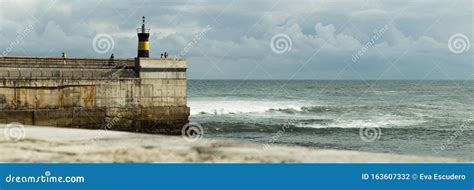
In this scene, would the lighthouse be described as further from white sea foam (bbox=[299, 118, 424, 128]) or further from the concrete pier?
white sea foam (bbox=[299, 118, 424, 128])

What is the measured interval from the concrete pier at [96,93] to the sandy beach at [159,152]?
37.7 ft

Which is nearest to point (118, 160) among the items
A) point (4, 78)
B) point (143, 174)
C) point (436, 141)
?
point (143, 174)

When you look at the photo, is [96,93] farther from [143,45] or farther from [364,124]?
[364,124]

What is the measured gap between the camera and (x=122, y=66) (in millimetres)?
23094

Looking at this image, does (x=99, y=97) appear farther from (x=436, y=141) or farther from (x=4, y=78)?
(x=436, y=141)

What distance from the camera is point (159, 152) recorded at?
6934 millimetres

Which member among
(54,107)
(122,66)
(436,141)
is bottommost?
(436,141)

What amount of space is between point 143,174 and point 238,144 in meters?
1.82
